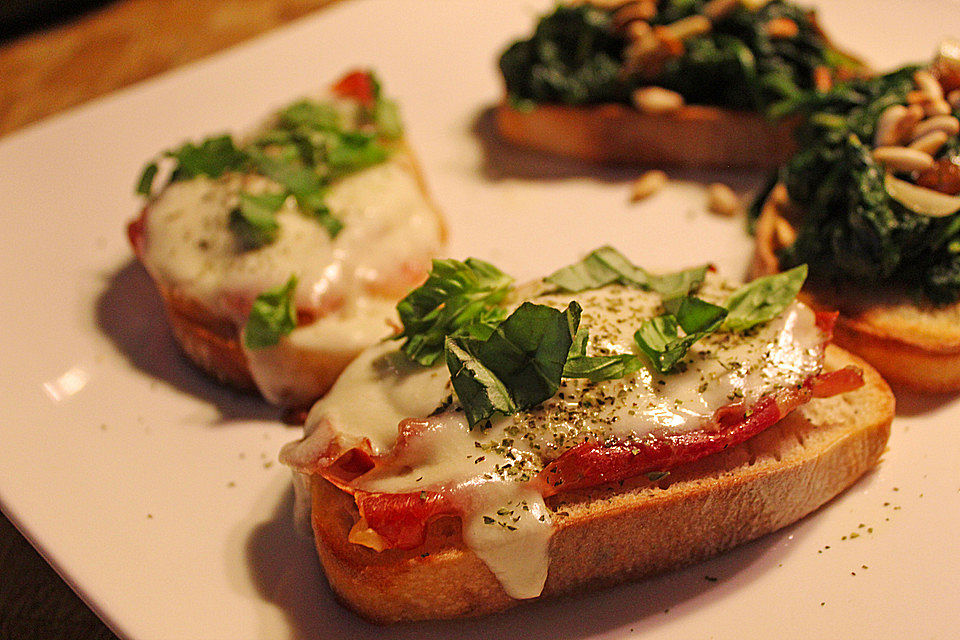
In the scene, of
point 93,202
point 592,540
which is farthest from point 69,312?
point 592,540

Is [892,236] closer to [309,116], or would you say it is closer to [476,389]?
[476,389]

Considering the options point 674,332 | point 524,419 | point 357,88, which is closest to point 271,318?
point 524,419

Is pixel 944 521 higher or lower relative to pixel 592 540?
lower

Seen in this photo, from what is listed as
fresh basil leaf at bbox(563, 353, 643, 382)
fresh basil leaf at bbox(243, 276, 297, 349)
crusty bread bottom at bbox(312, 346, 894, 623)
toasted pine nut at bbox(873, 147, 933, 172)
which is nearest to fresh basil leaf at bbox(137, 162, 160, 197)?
fresh basil leaf at bbox(243, 276, 297, 349)

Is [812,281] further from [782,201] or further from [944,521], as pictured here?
[944,521]

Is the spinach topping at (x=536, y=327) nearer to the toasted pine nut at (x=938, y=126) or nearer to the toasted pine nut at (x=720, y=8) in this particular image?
the toasted pine nut at (x=938, y=126)

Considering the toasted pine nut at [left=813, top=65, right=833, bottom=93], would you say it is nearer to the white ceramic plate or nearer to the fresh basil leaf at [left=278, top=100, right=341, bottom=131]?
the white ceramic plate
